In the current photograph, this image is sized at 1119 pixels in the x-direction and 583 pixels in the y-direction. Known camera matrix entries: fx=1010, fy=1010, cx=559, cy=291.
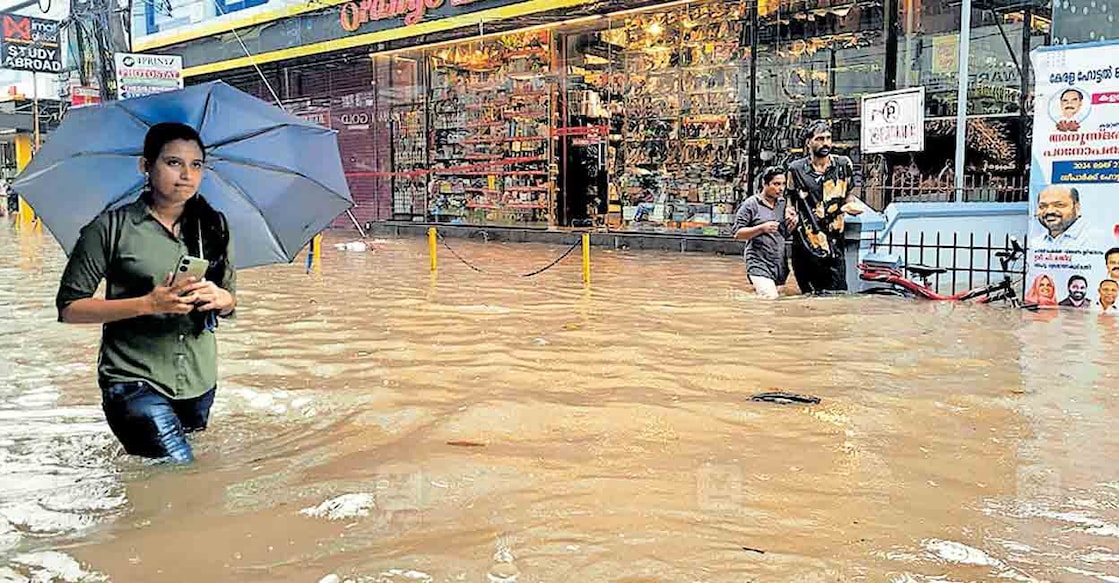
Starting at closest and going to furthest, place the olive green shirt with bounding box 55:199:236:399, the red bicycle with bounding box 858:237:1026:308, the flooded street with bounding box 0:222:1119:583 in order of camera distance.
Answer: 1. the flooded street with bounding box 0:222:1119:583
2. the olive green shirt with bounding box 55:199:236:399
3. the red bicycle with bounding box 858:237:1026:308

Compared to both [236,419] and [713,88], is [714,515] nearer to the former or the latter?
[236,419]

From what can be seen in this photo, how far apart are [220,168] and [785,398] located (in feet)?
10.8

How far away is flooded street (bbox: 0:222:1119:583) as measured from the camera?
11.3 ft

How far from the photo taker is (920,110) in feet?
34.9

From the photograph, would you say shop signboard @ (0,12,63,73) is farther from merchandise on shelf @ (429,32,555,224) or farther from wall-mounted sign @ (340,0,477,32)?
merchandise on shelf @ (429,32,555,224)

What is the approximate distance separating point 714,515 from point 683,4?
16.1m

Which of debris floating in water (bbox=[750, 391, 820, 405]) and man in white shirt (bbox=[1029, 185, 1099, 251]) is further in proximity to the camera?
man in white shirt (bbox=[1029, 185, 1099, 251])

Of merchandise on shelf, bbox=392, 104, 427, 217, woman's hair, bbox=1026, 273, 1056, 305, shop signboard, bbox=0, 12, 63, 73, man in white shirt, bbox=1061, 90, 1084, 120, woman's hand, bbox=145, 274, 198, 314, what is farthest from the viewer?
shop signboard, bbox=0, 12, 63, 73

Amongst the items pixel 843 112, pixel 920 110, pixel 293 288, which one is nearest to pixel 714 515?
pixel 920 110

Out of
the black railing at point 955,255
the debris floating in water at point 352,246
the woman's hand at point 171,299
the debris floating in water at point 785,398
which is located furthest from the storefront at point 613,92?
the woman's hand at point 171,299

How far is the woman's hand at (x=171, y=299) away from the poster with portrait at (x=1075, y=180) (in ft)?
26.9

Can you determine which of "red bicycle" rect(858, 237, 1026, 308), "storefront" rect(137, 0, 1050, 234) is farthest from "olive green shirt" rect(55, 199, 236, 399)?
"storefront" rect(137, 0, 1050, 234)

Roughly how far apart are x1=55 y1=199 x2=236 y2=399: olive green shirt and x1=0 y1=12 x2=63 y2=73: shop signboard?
89.9 feet

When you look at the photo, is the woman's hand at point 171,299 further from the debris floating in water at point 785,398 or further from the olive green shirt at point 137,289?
the debris floating in water at point 785,398
